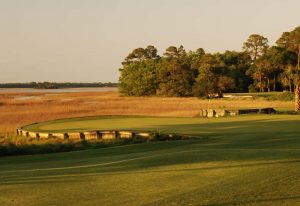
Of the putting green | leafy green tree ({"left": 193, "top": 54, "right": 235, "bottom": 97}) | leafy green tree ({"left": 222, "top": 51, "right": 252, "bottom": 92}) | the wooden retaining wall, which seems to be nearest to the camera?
the putting green

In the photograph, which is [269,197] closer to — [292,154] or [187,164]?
[187,164]

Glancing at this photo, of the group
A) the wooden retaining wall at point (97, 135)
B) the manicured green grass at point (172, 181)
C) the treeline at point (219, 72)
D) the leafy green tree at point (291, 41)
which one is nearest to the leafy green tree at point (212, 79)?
the treeline at point (219, 72)

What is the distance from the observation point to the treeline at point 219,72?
74.4m

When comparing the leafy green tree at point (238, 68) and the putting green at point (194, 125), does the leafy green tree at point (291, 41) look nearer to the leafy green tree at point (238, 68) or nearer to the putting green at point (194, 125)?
the leafy green tree at point (238, 68)

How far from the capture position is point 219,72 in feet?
251

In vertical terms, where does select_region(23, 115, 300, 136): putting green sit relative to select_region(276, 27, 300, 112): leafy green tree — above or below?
below

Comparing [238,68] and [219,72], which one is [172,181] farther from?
[238,68]

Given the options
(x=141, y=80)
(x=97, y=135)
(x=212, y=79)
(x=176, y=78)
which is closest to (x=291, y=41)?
(x=212, y=79)

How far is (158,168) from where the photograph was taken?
921 cm

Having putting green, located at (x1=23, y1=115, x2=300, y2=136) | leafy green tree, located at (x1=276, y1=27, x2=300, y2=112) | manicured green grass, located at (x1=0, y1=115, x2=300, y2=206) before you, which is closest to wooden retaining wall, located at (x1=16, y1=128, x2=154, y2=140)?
putting green, located at (x1=23, y1=115, x2=300, y2=136)

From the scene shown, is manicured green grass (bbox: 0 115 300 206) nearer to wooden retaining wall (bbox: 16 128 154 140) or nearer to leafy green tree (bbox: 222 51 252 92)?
wooden retaining wall (bbox: 16 128 154 140)

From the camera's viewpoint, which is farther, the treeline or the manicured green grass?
the treeline

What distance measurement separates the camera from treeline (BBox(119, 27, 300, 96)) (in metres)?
74.4

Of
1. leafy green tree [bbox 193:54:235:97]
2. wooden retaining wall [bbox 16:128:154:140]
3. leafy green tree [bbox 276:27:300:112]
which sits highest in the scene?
leafy green tree [bbox 276:27:300:112]
